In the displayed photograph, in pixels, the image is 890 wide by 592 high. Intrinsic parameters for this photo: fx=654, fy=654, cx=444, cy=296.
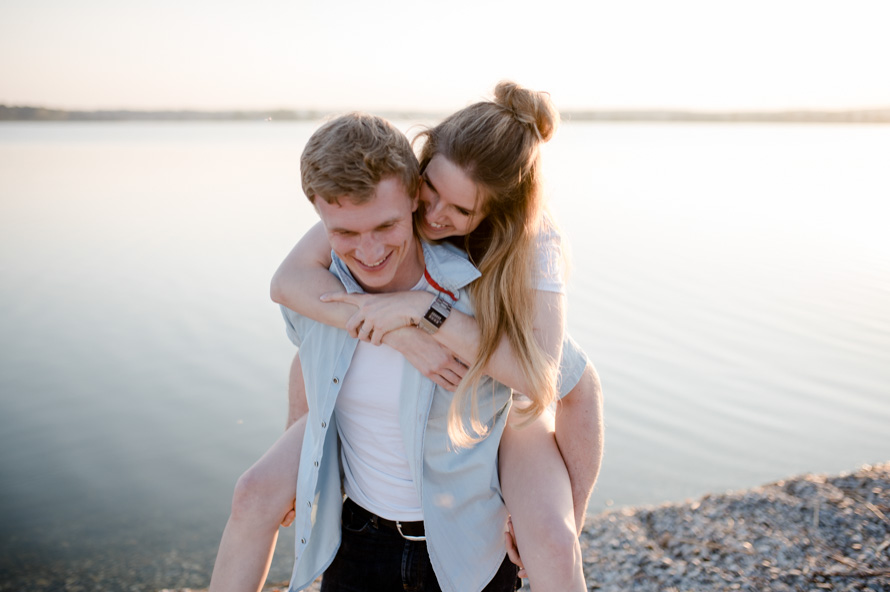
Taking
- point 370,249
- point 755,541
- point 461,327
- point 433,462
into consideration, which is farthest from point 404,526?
point 755,541

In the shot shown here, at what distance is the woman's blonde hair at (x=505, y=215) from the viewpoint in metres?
2.36

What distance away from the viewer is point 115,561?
4.45 m

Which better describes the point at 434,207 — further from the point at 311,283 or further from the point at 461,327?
the point at 311,283

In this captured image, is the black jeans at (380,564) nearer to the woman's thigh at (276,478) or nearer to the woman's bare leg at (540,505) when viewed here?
the woman's thigh at (276,478)

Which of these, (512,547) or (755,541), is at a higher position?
(512,547)

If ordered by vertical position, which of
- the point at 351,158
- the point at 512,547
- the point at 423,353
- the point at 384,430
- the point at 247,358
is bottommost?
the point at 247,358

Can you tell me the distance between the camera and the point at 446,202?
2.47 m

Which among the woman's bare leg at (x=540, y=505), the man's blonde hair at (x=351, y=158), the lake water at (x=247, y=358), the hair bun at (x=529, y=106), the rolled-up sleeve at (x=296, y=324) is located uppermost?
the hair bun at (x=529, y=106)

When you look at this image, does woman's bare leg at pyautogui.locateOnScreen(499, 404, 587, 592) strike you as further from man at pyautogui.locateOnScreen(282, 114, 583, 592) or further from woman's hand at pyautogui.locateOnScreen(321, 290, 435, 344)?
woman's hand at pyautogui.locateOnScreen(321, 290, 435, 344)

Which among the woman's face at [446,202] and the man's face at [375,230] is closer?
the man's face at [375,230]

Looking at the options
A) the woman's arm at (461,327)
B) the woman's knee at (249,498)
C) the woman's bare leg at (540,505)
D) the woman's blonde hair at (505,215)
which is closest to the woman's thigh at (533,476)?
the woman's bare leg at (540,505)

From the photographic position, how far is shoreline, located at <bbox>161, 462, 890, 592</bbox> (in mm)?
3490

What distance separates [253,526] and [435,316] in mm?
1043

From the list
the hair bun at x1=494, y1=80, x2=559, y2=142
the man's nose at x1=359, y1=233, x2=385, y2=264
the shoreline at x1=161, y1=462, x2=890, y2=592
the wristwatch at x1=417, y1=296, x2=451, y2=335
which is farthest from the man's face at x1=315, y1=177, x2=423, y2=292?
the shoreline at x1=161, y1=462, x2=890, y2=592
